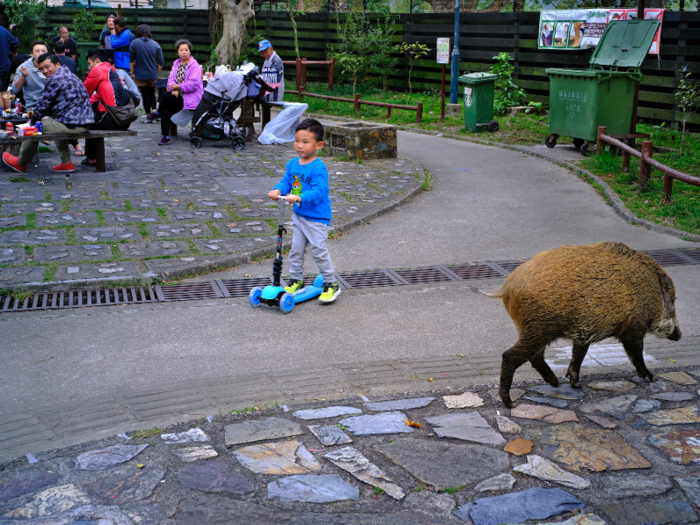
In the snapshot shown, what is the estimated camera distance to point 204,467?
360 cm

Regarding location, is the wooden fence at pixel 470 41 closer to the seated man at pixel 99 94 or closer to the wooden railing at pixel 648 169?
the wooden railing at pixel 648 169

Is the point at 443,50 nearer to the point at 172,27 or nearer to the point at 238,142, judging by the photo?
the point at 238,142

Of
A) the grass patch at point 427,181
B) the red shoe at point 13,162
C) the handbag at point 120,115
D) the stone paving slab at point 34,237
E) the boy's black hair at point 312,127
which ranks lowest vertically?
the stone paving slab at point 34,237

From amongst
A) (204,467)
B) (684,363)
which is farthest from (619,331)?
(204,467)

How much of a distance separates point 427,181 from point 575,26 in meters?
8.07

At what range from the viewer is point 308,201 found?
5781 mm

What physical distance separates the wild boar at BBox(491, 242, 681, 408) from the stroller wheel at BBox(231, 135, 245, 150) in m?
9.28

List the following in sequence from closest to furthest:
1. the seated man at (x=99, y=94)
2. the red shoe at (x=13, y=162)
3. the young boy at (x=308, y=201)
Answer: the young boy at (x=308, y=201)
the red shoe at (x=13, y=162)
the seated man at (x=99, y=94)

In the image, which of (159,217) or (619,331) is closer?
(619,331)

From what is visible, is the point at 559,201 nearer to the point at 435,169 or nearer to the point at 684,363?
the point at 435,169

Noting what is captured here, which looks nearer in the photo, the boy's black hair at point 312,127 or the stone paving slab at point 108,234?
the boy's black hair at point 312,127

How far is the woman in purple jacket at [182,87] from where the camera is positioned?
12.7 meters

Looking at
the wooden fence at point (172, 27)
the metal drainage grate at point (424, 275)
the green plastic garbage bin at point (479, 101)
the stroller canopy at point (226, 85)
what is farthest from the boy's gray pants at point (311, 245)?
the wooden fence at point (172, 27)

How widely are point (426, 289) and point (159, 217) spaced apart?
353cm
